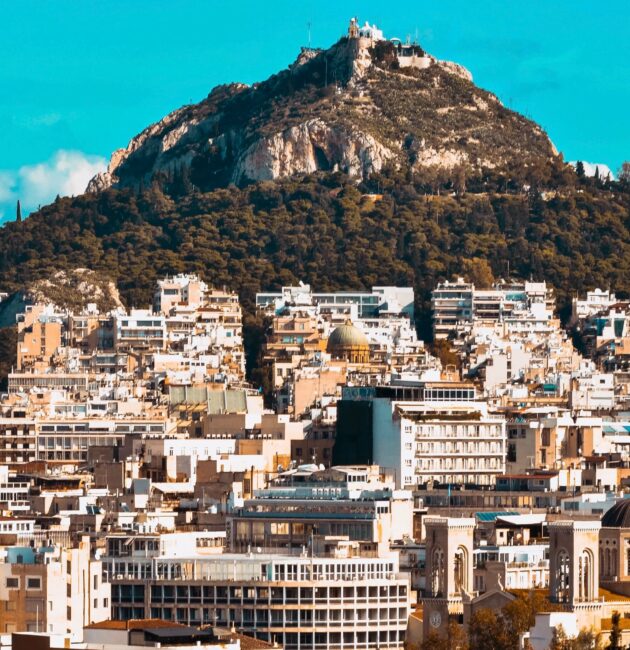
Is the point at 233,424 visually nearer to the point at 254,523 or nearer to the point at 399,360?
the point at 399,360

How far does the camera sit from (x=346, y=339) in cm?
18162

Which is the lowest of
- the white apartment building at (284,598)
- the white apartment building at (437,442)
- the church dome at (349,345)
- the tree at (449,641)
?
the tree at (449,641)

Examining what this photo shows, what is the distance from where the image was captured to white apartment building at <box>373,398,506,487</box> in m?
135

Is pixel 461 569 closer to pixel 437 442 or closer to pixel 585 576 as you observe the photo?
pixel 585 576

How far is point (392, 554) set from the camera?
310 feet

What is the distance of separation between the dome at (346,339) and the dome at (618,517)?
85.5m

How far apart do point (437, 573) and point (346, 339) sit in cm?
9138

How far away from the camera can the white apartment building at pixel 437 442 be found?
443 feet

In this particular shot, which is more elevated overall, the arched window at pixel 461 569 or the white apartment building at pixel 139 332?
the white apartment building at pixel 139 332

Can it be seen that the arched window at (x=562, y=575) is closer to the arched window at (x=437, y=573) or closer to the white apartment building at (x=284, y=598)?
the arched window at (x=437, y=573)

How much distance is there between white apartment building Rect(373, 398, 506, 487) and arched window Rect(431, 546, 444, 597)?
42064 mm

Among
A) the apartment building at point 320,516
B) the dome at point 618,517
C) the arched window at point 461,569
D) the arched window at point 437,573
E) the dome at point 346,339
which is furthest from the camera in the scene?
the dome at point 346,339

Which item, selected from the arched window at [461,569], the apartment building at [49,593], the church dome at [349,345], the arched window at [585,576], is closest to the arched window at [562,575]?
the arched window at [585,576]

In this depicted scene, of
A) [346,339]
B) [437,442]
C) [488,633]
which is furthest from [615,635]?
[346,339]
